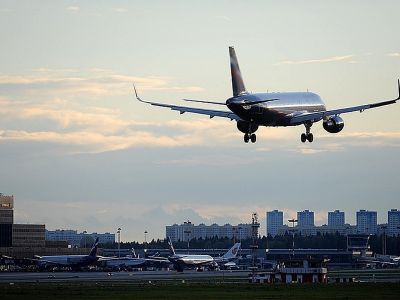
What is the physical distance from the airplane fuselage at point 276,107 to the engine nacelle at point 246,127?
0.94 metres

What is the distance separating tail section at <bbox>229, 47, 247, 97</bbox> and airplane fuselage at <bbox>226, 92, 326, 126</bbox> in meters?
2.36

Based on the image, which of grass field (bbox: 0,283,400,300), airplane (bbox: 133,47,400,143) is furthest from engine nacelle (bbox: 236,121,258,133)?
grass field (bbox: 0,283,400,300)

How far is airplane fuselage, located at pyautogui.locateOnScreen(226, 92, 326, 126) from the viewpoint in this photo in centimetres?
14325

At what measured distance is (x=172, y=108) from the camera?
511 feet

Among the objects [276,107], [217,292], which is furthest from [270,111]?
[217,292]

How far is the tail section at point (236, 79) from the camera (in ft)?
485

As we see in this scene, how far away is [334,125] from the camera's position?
154 metres

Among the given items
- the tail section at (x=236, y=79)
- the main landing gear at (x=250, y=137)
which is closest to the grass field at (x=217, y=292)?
the main landing gear at (x=250, y=137)

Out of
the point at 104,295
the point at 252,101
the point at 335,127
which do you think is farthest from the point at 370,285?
the point at 104,295

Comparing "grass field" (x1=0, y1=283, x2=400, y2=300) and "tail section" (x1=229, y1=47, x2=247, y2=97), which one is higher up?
"tail section" (x1=229, y1=47, x2=247, y2=97)

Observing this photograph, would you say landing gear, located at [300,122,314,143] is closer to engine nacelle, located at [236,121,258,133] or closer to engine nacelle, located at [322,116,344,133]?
engine nacelle, located at [322,116,344,133]

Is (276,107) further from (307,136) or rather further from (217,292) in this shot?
(217,292)

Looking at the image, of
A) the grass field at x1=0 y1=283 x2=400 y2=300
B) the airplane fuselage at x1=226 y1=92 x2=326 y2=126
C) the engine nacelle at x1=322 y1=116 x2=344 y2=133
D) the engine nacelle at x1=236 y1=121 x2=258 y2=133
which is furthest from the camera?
the engine nacelle at x1=322 y1=116 x2=344 y2=133

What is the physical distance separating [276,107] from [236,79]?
21.8 ft
